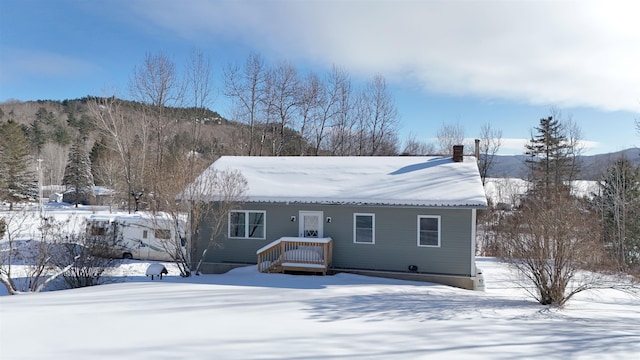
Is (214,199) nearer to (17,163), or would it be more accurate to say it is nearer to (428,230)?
(428,230)

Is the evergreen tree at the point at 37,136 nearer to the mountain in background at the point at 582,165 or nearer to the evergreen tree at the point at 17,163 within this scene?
the evergreen tree at the point at 17,163

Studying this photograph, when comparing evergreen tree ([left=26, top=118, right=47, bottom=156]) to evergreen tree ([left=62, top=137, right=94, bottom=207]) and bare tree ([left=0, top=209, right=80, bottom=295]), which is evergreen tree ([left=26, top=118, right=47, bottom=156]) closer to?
evergreen tree ([left=62, top=137, right=94, bottom=207])

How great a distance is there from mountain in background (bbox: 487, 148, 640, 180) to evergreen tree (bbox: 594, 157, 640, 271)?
313 cm

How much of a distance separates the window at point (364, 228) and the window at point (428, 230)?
158 centimetres

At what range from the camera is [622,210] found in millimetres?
24156

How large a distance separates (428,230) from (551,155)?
1059 inches

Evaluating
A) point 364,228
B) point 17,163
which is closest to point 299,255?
point 364,228

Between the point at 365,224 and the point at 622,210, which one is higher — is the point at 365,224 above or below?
below

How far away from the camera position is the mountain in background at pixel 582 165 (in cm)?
2998

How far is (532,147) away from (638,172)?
10.4 m

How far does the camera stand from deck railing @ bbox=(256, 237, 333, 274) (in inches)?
523

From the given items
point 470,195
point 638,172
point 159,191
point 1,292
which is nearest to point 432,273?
point 470,195

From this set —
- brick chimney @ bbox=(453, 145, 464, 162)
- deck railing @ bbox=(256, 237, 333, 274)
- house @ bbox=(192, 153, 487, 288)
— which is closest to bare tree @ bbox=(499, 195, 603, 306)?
house @ bbox=(192, 153, 487, 288)

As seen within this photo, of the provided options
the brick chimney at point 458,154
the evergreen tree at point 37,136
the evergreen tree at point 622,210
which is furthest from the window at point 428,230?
the evergreen tree at point 37,136
